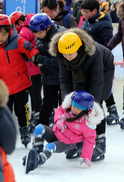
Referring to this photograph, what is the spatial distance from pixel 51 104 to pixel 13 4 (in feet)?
8.16

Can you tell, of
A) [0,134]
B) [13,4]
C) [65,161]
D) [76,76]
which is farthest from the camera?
[13,4]

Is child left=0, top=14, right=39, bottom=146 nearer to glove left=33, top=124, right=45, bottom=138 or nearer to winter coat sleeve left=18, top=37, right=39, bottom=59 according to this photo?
winter coat sleeve left=18, top=37, right=39, bottom=59

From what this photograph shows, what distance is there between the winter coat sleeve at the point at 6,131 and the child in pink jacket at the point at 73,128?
1367mm

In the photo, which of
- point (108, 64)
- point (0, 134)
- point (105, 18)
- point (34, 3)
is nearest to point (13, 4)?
point (34, 3)

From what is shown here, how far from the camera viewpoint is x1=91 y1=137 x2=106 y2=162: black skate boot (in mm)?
3698

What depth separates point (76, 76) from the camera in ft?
11.3

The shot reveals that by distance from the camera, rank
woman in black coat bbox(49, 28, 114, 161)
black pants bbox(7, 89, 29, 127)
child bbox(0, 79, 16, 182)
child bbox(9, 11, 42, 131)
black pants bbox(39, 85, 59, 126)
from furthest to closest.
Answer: child bbox(9, 11, 42, 131) → black pants bbox(39, 85, 59, 126) → black pants bbox(7, 89, 29, 127) → woman in black coat bbox(49, 28, 114, 161) → child bbox(0, 79, 16, 182)

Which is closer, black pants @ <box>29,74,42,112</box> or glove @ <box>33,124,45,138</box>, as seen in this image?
glove @ <box>33,124,45,138</box>

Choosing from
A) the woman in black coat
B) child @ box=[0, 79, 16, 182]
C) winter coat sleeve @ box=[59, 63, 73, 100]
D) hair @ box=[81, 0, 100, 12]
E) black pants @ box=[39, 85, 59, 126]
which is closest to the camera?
child @ box=[0, 79, 16, 182]

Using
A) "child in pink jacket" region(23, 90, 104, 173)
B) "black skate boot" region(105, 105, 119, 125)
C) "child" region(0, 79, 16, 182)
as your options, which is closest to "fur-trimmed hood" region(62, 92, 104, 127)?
"child in pink jacket" region(23, 90, 104, 173)

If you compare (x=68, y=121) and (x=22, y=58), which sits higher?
(x=22, y=58)

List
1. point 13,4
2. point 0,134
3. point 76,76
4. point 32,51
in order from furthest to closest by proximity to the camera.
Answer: point 13,4 < point 32,51 < point 76,76 < point 0,134

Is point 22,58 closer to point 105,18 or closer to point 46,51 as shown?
point 46,51

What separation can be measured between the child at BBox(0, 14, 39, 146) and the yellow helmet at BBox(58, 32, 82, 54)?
76 cm
